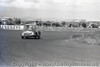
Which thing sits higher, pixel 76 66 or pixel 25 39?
pixel 25 39

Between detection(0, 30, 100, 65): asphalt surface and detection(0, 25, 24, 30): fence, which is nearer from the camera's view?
detection(0, 30, 100, 65): asphalt surface

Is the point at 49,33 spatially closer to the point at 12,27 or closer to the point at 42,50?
the point at 42,50

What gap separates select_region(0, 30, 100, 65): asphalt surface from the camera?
3266 millimetres

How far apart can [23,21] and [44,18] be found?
0.30 meters

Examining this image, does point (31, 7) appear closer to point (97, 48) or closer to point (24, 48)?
point (24, 48)

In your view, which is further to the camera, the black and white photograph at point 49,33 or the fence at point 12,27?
the fence at point 12,27

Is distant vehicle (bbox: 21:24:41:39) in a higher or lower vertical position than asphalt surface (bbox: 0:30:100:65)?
higher

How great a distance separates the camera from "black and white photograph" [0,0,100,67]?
129 inches

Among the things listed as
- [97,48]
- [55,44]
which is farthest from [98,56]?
[55,44]

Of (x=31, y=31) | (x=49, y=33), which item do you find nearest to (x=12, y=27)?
(x=31, y=31)

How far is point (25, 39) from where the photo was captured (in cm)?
337

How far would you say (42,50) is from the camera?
130 inches

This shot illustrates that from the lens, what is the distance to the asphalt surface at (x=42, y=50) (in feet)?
10.7

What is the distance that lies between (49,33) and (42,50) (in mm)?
270
